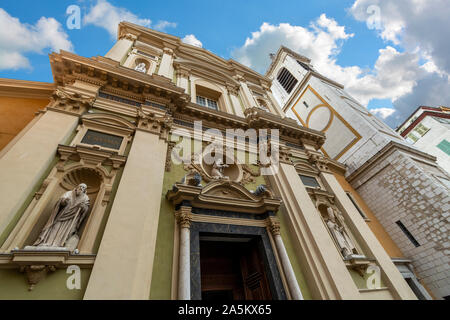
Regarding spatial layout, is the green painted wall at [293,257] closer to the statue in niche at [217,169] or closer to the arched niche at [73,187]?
the statue in niche at [217,169]

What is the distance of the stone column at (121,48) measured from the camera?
366 inches

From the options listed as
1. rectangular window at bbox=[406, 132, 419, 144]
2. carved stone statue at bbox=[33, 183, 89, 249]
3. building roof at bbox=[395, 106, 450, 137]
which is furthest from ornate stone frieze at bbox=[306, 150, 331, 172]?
building roof at bbox=[395, 106, 450, 137]

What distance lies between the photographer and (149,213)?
473 centimetres

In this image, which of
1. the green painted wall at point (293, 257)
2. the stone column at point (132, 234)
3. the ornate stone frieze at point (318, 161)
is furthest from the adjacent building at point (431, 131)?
the stone column at point (132, 234)

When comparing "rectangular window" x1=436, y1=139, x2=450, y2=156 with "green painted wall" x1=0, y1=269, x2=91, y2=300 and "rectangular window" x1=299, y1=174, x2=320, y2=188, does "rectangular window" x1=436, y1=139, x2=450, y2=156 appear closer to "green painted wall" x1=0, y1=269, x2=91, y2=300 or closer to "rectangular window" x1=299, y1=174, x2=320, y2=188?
"rectangular window" x1=299, y1=174, x2=320, y2=188

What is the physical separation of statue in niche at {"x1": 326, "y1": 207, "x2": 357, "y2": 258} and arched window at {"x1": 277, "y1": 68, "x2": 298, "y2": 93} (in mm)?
19773

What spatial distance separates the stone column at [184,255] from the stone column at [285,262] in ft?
8.48

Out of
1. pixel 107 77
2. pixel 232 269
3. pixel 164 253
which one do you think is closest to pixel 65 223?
pixel 164 253

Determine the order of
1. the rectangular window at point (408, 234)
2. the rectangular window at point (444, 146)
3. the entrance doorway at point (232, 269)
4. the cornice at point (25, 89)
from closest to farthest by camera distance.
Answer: the entrance doorway at point (232, 269), the cornice at point (25, 89), the rectangular window at point (408, 234), the rectangular window at point (444, 146)

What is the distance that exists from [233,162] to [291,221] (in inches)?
121

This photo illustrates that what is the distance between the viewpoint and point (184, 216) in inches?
199

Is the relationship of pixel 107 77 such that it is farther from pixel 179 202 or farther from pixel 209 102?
pixel 209 102
